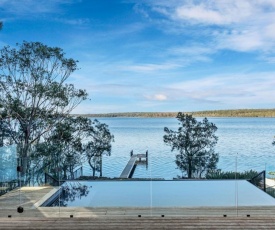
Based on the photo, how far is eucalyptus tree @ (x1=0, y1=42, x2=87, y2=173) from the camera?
11.8m

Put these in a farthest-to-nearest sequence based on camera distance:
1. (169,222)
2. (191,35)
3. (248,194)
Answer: (191,35)
(248,194)
(169,222)

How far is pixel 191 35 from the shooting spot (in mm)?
15359

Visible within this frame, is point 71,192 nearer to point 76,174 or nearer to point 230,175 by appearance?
point 76,174

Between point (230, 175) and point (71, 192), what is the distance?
2848 millimetres

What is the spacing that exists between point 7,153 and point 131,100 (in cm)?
1799

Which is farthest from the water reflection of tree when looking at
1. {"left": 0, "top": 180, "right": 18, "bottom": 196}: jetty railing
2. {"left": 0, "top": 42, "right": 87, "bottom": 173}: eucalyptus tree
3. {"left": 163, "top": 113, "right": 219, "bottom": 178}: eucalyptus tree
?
{"left": 0, "top": 42, "right": 87, "bottom": 173}: eucalyptus tree

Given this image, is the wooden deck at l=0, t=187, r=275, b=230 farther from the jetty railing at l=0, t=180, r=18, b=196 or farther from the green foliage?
the green foliage

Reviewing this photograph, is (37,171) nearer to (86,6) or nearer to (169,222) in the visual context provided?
(169,222)

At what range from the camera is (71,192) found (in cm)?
566

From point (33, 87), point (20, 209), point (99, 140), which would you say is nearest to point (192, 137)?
point (99, 140)

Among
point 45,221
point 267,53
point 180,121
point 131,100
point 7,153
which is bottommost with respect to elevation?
point 45,221

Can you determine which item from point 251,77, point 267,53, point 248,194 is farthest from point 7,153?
point 251,77

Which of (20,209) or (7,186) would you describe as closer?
(20,209)

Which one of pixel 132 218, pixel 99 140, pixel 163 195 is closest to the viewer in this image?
pixel 132 218
